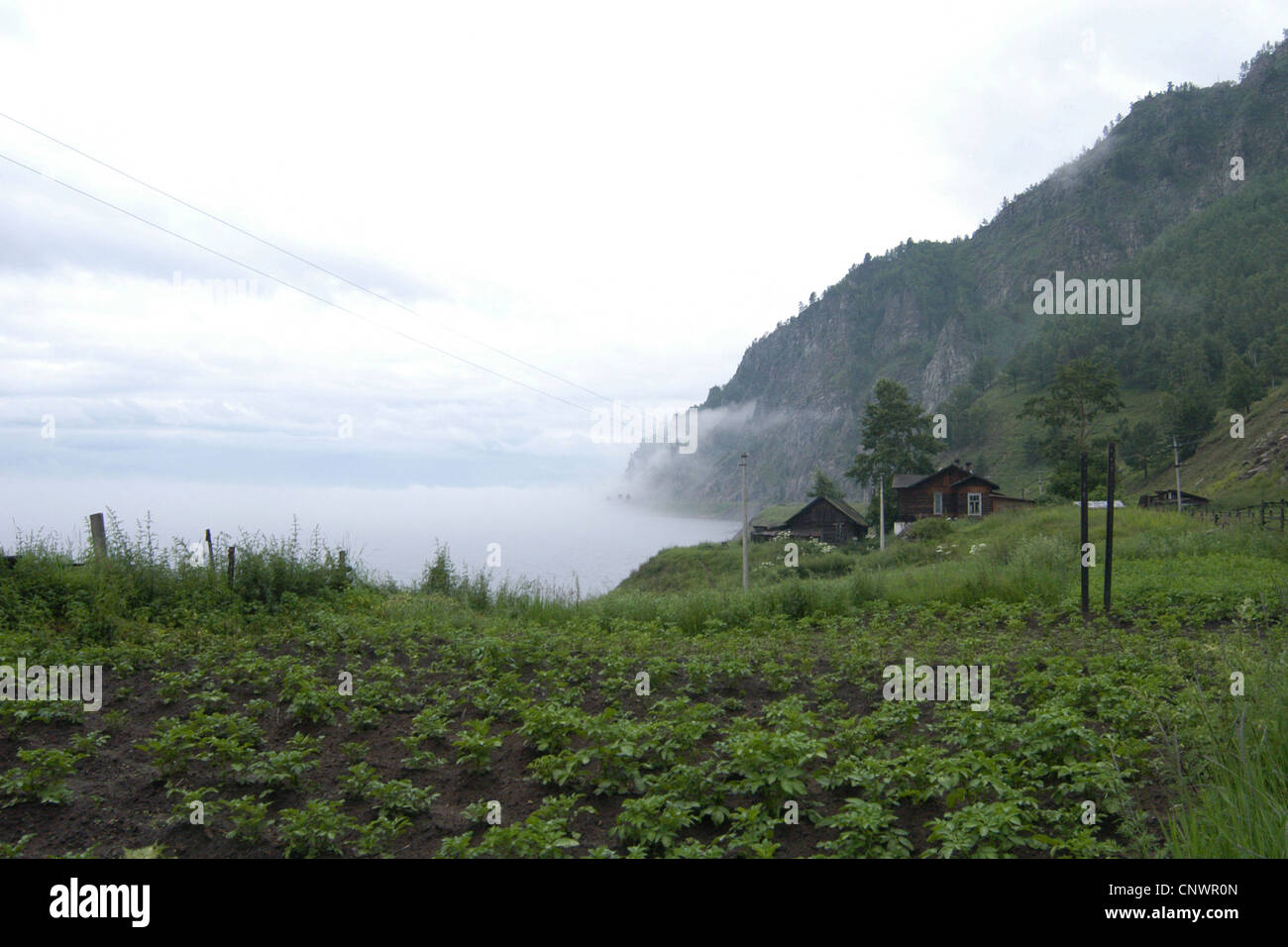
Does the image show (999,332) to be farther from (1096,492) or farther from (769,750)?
(769,750)

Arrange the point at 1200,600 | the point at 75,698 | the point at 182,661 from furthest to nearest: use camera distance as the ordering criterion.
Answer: the point at 1200,600 → the point at 182,661 → the point at 75,698

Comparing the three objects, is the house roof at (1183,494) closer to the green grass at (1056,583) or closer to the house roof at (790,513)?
the house roof at (790,513)

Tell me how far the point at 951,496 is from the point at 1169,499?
16.2m

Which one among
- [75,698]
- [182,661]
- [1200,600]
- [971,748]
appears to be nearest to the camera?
[971,748]

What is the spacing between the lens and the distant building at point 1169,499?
5528cm

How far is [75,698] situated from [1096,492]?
61.3 metres

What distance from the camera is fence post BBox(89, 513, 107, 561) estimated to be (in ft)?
43.3

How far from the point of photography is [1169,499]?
59188 mm

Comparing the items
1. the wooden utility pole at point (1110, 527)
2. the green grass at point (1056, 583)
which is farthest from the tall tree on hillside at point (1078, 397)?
the wooden utility pole at point (1110, 527)

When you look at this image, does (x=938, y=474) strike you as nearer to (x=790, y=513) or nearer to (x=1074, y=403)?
(x=790, y=513)

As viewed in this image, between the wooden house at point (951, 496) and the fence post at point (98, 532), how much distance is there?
55.6 m

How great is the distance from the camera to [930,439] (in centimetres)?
7062
